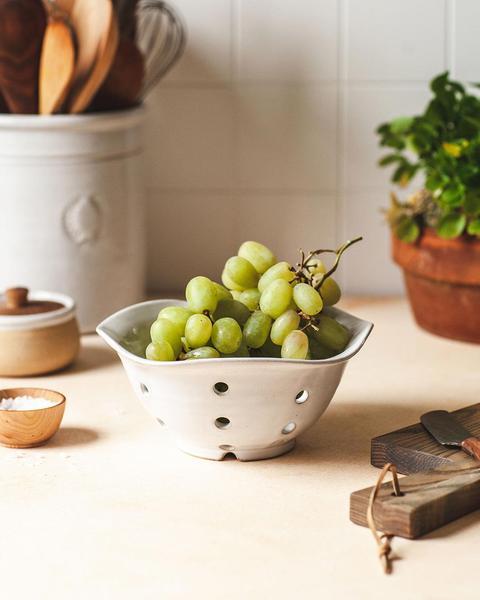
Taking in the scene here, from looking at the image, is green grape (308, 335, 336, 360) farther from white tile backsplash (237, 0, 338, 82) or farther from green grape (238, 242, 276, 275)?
white tile backsplash (237, 0, 338, 82)

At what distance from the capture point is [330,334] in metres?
0.88

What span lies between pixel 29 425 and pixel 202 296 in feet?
0.67

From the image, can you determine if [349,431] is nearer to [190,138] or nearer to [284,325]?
[284,325]

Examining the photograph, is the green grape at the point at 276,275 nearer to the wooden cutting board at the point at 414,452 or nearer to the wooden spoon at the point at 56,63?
the wooden cutting board at the point at 414,452

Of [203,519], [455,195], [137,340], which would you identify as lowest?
[203,519]

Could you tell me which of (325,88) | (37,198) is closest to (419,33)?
(325,88)

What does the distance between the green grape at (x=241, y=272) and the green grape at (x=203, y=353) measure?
9cm

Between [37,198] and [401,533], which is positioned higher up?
[37,198]

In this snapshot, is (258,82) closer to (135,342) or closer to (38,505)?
(135,342)

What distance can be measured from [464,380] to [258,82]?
579 millimetres

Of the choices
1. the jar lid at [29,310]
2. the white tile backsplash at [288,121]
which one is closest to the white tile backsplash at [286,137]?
the white tile backsplash at [288,121]

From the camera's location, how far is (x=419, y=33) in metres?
1.46

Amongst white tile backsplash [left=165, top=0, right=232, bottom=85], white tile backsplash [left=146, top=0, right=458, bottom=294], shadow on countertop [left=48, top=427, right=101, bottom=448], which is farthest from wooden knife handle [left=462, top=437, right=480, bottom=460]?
white tile backsplash [left=165, top=0, right=232, bottom=85]

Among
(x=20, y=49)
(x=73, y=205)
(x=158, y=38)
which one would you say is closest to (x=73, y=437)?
(x=73, y=205)
